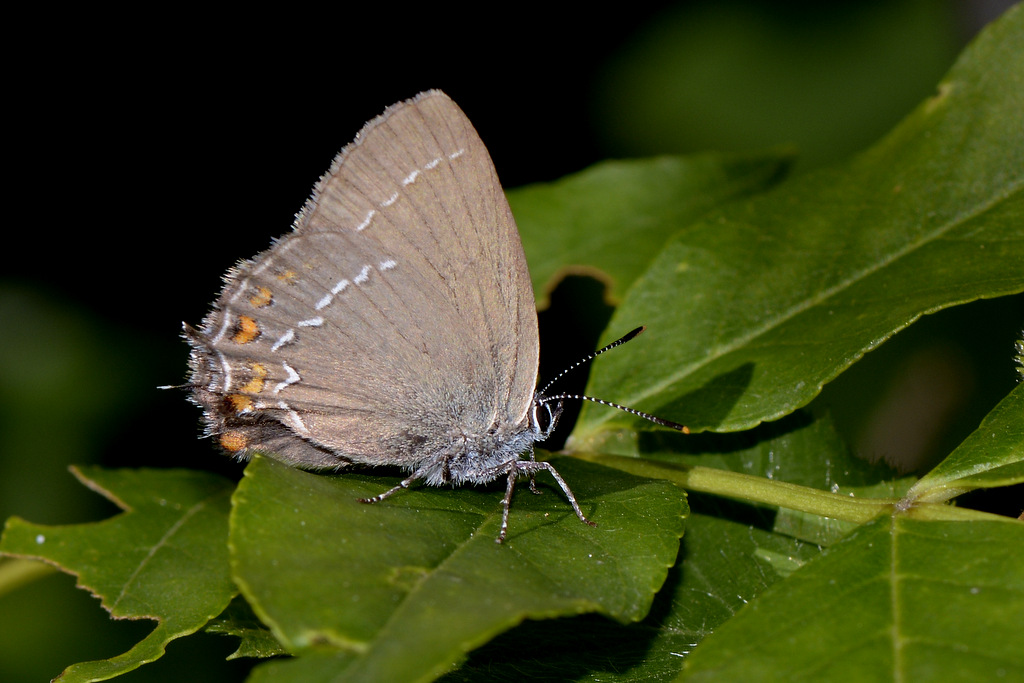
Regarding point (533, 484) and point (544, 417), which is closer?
point (533, 484)

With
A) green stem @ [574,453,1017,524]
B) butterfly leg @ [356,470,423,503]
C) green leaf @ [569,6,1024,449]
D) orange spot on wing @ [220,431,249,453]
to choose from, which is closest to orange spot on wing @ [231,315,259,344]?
orange spot on wing @ [220,431,249,453]

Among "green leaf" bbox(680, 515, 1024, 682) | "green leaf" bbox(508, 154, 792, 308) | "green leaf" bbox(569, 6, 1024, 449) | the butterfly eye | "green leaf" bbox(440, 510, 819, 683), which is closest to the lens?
Answer: "green leaf" bbox(680, 515, 1024, 682)

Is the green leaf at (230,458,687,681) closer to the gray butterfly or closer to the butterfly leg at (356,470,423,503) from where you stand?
the butterfly leg at (356,470,423,503)

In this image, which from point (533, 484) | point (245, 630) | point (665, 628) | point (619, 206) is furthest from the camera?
point (619, 206)

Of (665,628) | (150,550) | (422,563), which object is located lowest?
(665,628)

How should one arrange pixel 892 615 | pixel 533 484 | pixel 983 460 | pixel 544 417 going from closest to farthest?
1. pixel 892 615
2. pixel 983 460
3. pixel 533 484
4. pixel 544 417

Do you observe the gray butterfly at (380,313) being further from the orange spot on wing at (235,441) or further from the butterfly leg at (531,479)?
the butterfly leg at (531,479)

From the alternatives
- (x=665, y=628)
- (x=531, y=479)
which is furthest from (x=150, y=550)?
(x=665, y=628)

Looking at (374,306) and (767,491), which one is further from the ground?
(374,306)

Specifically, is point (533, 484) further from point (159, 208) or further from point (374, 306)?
point (159, 208)
